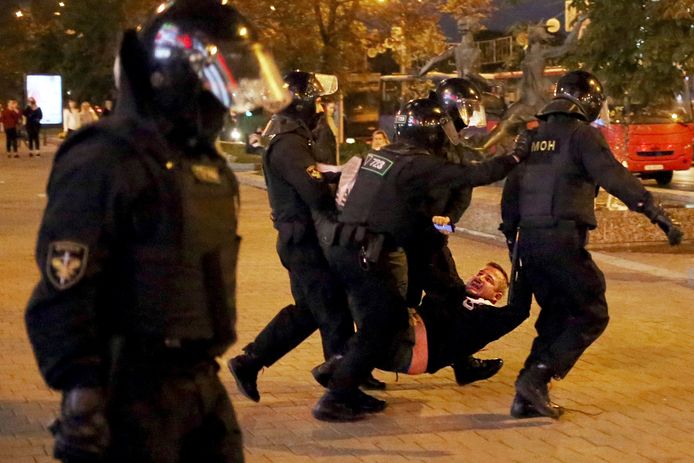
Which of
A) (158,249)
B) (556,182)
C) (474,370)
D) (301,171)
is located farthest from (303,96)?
(158,249)

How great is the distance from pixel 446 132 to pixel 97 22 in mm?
47358

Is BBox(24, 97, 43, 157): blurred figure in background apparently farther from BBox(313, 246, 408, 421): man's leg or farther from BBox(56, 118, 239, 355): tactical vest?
BBox(56, 118, 239, 355): tactical vest

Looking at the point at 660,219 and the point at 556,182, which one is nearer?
the point at 660,219

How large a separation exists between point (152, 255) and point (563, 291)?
377 cm

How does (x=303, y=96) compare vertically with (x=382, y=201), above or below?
above

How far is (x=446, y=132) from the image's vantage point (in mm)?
6602

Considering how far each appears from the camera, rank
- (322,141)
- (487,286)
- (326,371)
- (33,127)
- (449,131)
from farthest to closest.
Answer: (33,127) < (322,141) < (487,286) < (326,371) < (449,131)

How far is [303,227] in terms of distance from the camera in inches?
263

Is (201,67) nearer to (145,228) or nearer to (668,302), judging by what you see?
(145,228)

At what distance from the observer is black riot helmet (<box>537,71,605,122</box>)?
648 centimetres

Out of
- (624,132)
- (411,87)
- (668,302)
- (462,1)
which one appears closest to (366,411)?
(668,302)

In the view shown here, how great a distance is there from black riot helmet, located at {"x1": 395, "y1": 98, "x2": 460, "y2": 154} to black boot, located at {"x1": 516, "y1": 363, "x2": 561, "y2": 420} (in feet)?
4.41

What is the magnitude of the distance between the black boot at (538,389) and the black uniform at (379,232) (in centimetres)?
77

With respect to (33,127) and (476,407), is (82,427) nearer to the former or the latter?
(476,407)
